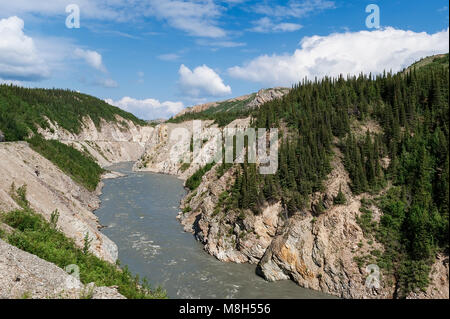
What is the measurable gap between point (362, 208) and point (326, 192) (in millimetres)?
3646

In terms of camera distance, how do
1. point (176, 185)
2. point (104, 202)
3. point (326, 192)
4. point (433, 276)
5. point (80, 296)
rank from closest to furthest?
point (80, 296) → point (433, 276) → point (326, 192) → point (104, 202) → point (176, 185)

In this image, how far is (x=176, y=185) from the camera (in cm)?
7200

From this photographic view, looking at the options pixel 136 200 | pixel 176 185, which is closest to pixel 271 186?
pixel 136 200

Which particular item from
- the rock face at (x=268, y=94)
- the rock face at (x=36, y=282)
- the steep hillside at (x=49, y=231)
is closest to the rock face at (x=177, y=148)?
the steep hillside at (x=49, y=231)

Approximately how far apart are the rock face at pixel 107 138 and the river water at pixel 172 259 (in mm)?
61314

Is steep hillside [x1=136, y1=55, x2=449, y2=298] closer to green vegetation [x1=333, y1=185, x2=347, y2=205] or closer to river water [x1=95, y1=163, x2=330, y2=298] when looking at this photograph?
green vegetation [x1=333, y1=185, x2=347, y2=205]

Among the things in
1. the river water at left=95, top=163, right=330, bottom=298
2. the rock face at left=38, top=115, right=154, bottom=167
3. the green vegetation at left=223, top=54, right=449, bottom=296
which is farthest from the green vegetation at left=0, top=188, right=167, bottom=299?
the rock face at left=38, top=115, right=154, bottom=167

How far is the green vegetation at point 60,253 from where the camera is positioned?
670 inches

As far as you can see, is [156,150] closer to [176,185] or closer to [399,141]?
[176,185]

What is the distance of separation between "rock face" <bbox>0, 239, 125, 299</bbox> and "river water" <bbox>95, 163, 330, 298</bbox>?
12088 mm

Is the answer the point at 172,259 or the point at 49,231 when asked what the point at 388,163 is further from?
the point at 49,231

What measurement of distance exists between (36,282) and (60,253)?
5843mm

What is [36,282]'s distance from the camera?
509 inches

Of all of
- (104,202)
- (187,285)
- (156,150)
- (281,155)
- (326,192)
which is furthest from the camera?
(156,150)
